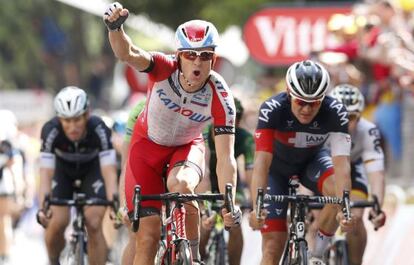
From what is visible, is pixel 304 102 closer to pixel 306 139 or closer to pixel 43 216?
pixel 306 139

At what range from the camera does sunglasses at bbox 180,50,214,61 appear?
464 inches

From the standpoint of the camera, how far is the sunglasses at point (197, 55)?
11.8m

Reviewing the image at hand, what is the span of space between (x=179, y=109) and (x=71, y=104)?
2776mm

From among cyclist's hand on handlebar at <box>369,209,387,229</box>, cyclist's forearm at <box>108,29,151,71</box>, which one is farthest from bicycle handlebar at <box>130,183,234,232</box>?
cyclist's hand on handlebar at <box>369,209,387,229</box>

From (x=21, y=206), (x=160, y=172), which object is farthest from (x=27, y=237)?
(x=160, y=172)

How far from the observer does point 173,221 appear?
11.8 m

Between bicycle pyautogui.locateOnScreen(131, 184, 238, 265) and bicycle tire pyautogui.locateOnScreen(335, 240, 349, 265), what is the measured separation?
291 cm

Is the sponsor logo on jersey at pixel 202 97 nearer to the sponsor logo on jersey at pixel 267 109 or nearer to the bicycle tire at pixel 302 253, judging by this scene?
the sponsor logo on jersey at pixel 267 109

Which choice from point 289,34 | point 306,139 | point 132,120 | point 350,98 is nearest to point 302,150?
point 306,139

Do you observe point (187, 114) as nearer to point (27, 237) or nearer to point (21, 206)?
point (21, 206)

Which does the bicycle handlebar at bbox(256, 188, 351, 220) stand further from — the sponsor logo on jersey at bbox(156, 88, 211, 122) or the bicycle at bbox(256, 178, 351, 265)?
the sponsor logo on jersey at bbox(156, 88, 211, 122)

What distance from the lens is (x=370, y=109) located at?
20.4 m

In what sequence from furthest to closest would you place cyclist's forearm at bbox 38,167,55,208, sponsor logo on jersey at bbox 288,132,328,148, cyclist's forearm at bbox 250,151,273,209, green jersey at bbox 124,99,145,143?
cyclist's forearm at bbox 38,167,55,208
green jersey at bbox 124,99,145,143
sponsor logo on jersey at bbox 288,132,328,148
cyclist's forearm at bbox 250,151,273,209

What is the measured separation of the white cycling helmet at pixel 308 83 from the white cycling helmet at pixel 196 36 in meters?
1.05
